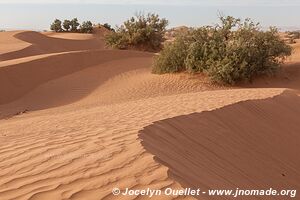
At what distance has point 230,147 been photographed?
669 cm

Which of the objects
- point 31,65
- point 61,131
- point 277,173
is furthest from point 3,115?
point 277,173

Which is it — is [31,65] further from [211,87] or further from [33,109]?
→ [211,87]

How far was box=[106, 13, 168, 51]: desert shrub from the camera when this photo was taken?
30734mm

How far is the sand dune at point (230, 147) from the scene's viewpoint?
498 cm

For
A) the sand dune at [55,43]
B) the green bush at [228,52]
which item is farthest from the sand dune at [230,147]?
the sand dune at [55,43]

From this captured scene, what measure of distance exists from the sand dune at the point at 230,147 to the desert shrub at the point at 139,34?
2178cm

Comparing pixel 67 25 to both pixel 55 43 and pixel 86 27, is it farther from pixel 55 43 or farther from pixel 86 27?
pixel 55 43

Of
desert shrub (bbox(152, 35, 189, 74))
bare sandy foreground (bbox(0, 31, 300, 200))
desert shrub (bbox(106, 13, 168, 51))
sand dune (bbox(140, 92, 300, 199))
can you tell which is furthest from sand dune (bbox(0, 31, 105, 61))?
sand dune (bbox(140, 92, 300, 199))

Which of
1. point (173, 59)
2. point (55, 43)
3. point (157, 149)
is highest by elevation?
point (157, 149)

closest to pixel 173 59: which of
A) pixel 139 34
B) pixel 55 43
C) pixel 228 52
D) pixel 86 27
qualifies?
pixel 228 52

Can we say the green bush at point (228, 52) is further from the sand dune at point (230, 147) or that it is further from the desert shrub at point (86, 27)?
the desert shrub at point (86, 27)

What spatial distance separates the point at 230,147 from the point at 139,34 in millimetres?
24636

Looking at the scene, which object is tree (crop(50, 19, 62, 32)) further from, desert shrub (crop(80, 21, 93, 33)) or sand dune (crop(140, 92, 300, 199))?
sand dune (crop(140, 92, 300, 199))

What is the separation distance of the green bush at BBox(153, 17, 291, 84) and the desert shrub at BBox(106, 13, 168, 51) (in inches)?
433
